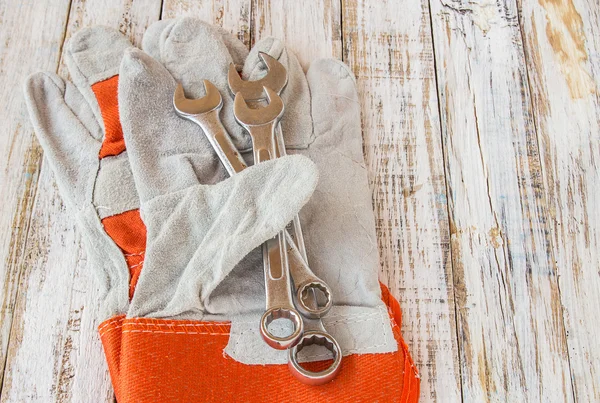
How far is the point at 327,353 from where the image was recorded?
2.42 feet

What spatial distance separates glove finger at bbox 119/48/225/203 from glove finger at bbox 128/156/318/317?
5cm

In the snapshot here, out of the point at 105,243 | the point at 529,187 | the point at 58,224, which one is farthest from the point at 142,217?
the point at 529,187

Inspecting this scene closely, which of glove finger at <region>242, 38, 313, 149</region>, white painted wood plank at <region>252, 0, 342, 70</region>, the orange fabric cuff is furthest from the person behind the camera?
white painted wood plank at <region>252, 0, 342, 70</region>

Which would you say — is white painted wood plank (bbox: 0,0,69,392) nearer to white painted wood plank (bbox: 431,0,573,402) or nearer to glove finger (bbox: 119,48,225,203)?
glove finger (bbox: 119,48,225,203)

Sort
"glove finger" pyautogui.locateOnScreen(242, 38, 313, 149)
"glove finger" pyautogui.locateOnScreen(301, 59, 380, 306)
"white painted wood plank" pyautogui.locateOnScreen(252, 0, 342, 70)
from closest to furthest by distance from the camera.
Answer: "glove finger" pyautogui.locateOnScreen(301, 59, 380, 306)
"glove finger" pyautogui.locateOnScreen(242, 38, 313, 149)
"white painted wood plank" pyautogui.locateOnScreen(252, 0, 342, 70)

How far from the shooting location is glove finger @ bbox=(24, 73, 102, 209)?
0.87 meters

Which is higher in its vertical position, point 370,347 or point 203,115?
point 203,115

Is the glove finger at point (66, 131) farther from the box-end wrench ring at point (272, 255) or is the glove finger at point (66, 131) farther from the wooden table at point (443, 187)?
the box-end wrench ring at point (272, 255)

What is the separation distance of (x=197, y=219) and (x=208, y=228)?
20 millimetres

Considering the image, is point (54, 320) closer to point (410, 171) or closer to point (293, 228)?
point (293, 228)

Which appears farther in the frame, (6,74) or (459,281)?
(6,74)

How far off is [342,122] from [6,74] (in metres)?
0.62

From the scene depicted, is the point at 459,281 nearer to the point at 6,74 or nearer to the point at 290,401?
the point at 290,401

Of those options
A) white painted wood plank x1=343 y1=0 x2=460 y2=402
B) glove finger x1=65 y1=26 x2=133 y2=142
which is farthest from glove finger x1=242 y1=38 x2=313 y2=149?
glove finger x1=65 y1=26 x2=133 y2=142
